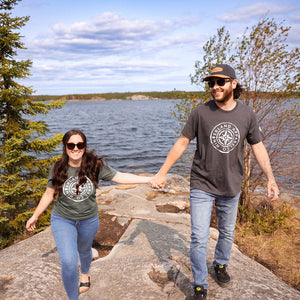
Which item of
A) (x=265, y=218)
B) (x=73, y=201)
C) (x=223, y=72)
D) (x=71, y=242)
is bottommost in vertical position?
(x=265, y=218)

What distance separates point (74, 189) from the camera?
322 cm

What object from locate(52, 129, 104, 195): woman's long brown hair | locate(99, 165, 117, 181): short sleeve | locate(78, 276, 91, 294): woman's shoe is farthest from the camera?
locate(78, 276, 91, 294): woman's shoe

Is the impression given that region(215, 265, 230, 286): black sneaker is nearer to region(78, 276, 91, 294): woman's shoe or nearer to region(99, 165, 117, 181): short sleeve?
region(78, 276, 91, 294): woman's shoe

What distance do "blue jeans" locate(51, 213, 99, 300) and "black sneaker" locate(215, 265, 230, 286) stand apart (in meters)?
1.82

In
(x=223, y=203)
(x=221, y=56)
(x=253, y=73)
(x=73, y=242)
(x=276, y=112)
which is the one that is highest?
(x=221, y=56)

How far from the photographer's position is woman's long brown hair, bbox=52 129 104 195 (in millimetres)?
3168

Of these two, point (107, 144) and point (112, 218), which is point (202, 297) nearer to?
point (112, 218)

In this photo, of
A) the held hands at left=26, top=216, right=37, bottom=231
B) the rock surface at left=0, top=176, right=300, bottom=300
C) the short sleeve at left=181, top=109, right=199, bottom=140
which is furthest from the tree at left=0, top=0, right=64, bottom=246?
the short sleeve at left=181, top=109, right=199, bottom=140

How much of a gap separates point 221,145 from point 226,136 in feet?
0.41

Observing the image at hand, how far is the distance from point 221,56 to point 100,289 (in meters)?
6.34

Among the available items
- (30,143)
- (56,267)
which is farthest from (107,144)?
(56,267)

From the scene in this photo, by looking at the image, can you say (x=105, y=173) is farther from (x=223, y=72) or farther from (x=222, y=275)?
(x=222, y=275)

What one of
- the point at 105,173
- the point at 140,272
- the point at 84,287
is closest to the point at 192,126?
the point at 105,173

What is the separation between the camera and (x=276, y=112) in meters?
7.11
